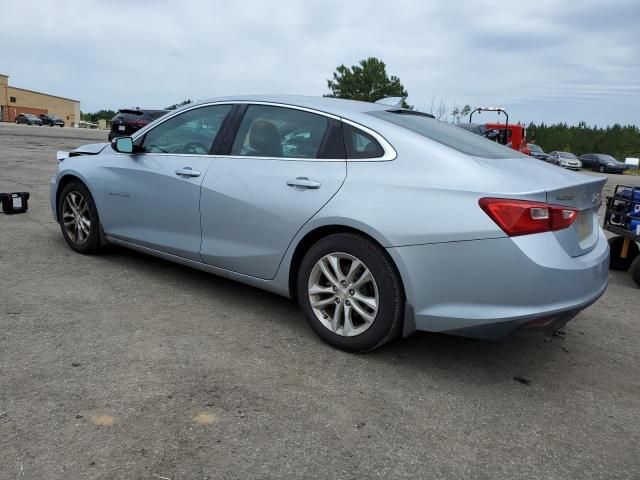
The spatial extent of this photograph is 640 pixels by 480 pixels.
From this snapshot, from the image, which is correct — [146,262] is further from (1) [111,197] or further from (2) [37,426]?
(2) [37,426]

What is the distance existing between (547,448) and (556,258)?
922mm

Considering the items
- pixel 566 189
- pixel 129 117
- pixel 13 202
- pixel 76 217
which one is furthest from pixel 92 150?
pixel 129 117

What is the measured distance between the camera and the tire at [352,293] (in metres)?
3.15

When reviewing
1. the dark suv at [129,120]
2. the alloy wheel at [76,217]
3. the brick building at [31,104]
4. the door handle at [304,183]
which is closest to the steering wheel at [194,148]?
the door handle at [304,183]

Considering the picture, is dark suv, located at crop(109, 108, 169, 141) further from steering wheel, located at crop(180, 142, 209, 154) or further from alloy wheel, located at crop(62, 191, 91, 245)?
steering wheel, located at crop(180, 142, 209, 154)

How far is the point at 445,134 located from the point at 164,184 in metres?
2.11

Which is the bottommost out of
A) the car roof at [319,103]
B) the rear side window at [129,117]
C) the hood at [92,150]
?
the hood at [92,150]

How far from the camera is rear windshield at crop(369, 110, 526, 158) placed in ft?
11.2

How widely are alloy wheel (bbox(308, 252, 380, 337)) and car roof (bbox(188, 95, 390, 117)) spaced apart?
0.97m

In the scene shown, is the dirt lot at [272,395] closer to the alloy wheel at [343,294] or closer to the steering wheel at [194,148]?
the alloy wheel at [343,294]

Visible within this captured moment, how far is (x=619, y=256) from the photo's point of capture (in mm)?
6184

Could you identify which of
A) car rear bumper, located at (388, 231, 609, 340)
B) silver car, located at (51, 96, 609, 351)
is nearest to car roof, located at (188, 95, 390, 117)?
silver car, located at (51, 96, 609, 351)

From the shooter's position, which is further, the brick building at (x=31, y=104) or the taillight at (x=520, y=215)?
the brick building at (x=31, y=104)

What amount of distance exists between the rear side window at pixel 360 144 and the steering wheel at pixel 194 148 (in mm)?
1205
